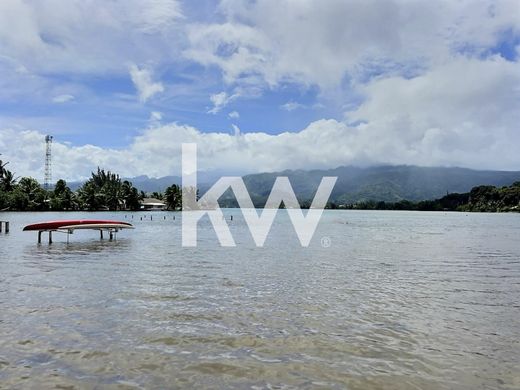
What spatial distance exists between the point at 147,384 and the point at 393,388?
12.3 ft

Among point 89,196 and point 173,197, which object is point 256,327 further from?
point 173,197

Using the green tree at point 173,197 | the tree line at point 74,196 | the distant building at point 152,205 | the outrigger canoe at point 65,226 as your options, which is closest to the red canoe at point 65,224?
the outrigger canoe at point 65,226

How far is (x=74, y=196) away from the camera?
125 metres

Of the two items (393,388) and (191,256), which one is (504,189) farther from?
(393,388)

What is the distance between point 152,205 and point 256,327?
522 feet

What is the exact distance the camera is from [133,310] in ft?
36.8

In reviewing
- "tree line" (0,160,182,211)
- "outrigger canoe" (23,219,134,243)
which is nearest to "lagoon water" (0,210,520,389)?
"outrigger canoe" (23,219,134,243)

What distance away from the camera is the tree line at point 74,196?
11100 cm

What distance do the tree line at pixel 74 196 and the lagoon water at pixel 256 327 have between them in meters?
105

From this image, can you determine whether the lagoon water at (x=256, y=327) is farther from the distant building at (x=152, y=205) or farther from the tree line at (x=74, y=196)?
the distant building at (x=152, y=205)

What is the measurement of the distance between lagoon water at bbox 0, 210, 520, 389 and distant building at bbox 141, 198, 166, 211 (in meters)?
145

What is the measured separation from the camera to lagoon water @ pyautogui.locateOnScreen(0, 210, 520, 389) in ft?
22.9

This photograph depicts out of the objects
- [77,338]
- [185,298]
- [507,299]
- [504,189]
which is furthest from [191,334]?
[504,189]

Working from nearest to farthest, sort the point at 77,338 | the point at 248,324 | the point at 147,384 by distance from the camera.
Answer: the point at 147,384 < the point at 77,338 < the point at 248,324
